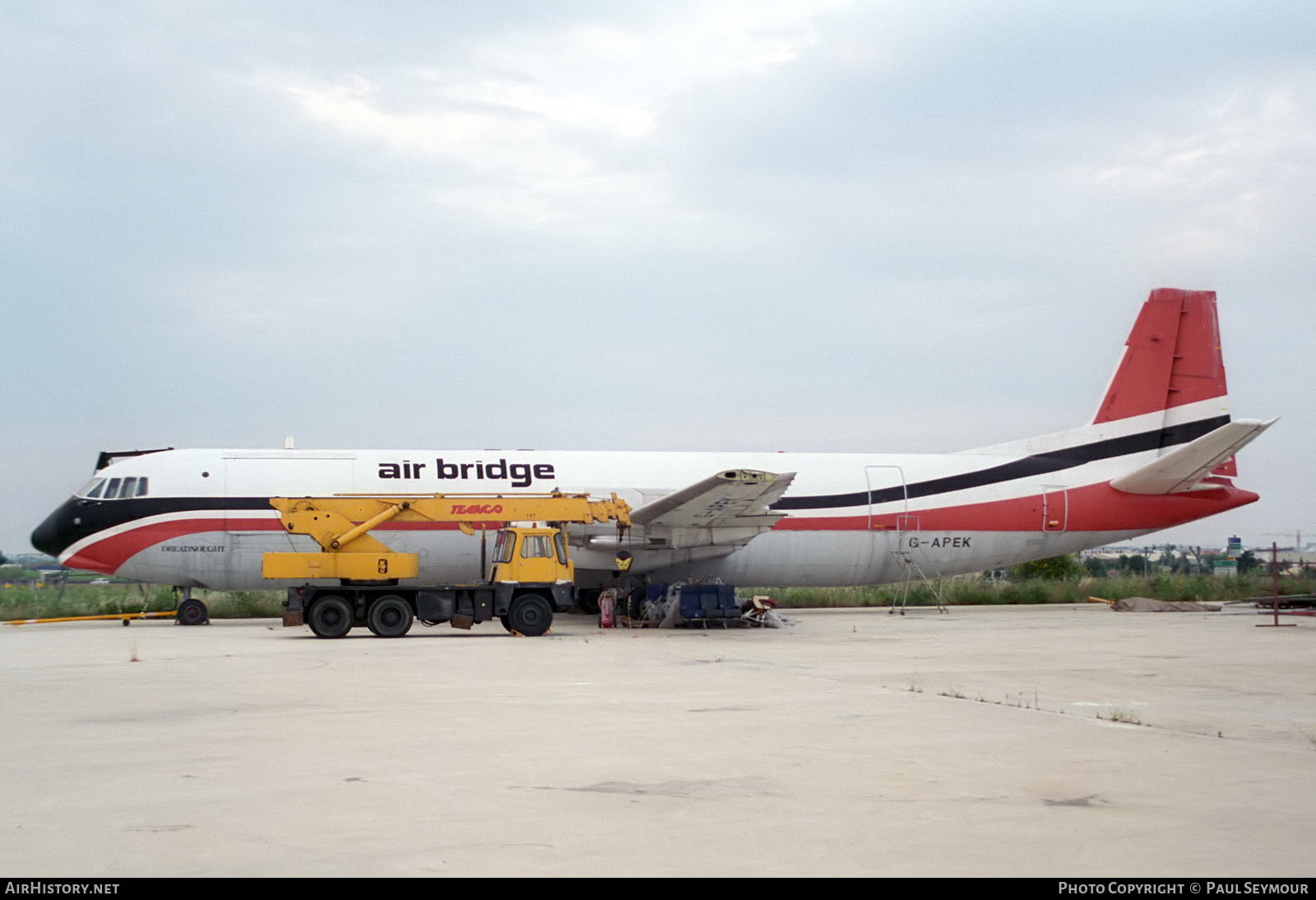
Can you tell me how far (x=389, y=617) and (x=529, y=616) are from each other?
8.48 ft

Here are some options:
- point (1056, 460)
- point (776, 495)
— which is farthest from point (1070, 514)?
point (776, 495)

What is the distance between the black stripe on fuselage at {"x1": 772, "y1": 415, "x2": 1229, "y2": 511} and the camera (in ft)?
100.0

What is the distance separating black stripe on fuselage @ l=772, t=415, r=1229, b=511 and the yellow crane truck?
1029 centimetres

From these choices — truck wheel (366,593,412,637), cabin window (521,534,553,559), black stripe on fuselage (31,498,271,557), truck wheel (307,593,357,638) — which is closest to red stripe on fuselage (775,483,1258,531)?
cabin window (521,534,553,559)

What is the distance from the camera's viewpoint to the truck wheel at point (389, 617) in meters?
22.1

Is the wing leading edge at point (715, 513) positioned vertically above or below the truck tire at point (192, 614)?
above

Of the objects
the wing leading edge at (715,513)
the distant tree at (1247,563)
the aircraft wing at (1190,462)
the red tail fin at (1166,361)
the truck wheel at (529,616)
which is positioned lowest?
the truck wheel at (529,616)

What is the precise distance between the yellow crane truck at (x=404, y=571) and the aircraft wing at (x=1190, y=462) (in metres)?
15.5

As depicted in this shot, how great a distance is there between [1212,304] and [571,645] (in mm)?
21253

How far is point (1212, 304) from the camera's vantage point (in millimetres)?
31938

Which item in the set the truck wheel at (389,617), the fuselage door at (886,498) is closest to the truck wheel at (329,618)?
the truck wheel at (389,617)

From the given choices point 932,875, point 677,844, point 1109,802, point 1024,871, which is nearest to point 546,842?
point 677,844

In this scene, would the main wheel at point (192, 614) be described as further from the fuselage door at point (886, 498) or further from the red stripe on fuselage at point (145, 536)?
the fuselage door at point (886, 498)

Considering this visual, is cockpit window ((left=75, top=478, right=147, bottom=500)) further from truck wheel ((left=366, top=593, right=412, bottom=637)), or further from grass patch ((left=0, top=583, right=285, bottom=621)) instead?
truck wheel ((left=366, top=593, right=412, bottom=637))
